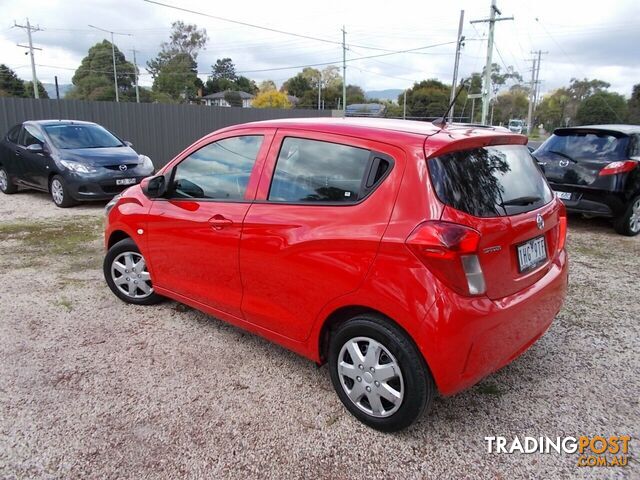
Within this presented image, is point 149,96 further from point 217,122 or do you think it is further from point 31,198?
point 31,198

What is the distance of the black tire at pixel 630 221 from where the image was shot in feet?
21.9

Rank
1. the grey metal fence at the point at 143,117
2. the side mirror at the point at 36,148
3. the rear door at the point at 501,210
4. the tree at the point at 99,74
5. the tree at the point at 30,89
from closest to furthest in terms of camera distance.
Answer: the rear door at the point at 501,210 < the side mirror at the point at 36,148 < the grey metal fence at the point at 143,117 < the tree at the point at 30,89 < the tree at the point at 99,74

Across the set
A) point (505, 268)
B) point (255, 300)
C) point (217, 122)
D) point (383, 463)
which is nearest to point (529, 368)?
point (505, 268)

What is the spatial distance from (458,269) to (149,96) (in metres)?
83.5

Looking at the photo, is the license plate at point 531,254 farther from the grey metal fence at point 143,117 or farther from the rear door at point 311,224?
the grey metal fence at point 143,117

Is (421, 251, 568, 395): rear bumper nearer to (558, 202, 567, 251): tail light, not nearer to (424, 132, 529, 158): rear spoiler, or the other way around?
(558, 202, 567, 251): tail light

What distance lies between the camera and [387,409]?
8.38 feet

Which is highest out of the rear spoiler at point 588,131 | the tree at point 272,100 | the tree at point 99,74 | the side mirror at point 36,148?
the tree at point 99,74

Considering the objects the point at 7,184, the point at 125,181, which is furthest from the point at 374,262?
the point at 7,184

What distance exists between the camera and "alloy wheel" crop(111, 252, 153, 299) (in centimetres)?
409

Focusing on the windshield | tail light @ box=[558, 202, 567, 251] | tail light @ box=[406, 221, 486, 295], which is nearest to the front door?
tail light @ box=[406, 221, 486, 295]

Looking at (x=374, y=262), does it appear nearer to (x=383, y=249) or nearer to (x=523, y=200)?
(x=383, y=249)

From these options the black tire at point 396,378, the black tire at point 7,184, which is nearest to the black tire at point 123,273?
the black tire at point 396,378

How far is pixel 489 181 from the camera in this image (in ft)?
8.27
